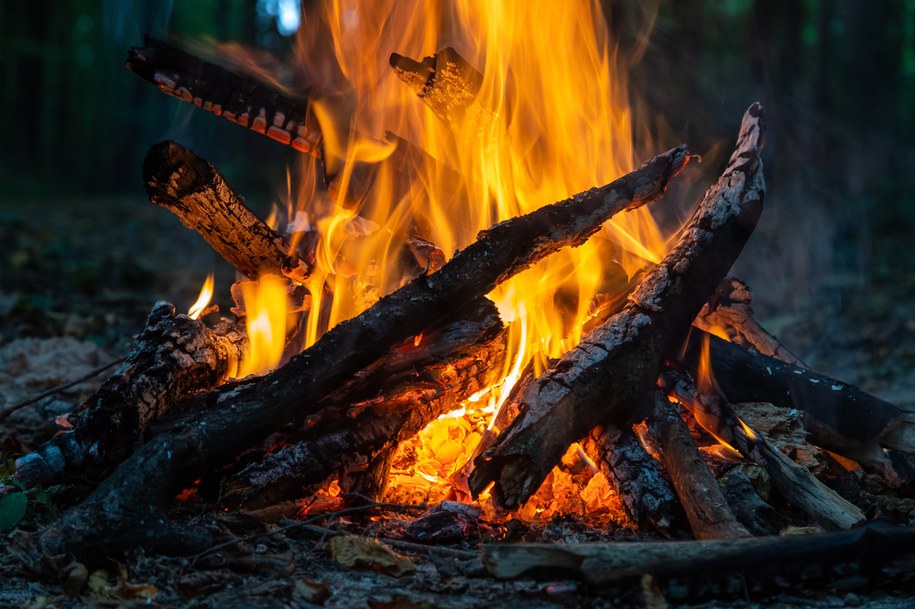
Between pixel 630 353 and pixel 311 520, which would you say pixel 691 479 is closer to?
pixel 630 353

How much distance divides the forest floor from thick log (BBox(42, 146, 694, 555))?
0.17 meters

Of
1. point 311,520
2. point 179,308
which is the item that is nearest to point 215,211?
point 311,520

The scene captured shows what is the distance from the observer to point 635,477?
9.50ft

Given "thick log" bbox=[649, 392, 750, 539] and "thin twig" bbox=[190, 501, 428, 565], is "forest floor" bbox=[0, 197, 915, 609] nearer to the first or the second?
"thin twig" bbox=[190, 501, 428, 565]

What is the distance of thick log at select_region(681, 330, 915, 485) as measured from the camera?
3.26 meters

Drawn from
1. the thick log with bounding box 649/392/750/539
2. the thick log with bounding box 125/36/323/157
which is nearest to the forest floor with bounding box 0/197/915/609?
the thick log with bounding box 649/392/750/539

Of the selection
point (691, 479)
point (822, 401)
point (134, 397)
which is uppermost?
point (822, 401)

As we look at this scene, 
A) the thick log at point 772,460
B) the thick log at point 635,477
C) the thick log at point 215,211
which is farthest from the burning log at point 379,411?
the thick log at point 215,211

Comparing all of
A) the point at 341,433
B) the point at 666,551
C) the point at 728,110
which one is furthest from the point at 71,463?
the point at 728,110

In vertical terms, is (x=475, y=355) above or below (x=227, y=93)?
below

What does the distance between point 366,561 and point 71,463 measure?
1198 millimetres

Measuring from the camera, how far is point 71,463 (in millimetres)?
2793

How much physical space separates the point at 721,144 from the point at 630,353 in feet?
30.3

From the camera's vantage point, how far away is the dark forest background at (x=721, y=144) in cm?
1026
